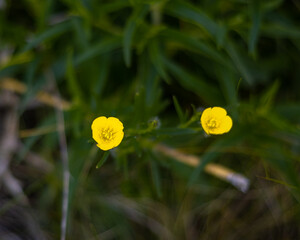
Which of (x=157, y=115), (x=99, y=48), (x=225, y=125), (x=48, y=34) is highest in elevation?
(x=48, y=34)

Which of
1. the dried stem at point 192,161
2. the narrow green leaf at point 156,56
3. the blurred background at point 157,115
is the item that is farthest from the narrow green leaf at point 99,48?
the dried stem at point 192,161

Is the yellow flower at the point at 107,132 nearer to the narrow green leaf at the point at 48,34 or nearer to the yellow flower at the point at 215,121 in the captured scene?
the yellow flower at the point at 215,121

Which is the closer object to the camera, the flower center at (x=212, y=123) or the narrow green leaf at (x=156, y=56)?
→ the flower center at (x=212, y=123)

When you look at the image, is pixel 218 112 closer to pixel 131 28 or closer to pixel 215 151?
pixel 215 151

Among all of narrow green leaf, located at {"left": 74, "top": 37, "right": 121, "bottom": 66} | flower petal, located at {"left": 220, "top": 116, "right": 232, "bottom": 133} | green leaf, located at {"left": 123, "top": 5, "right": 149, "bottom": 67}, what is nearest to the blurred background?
narrow green leaf, located at {"left": 74, "top": 37, "right": 121, "bottom": 66}

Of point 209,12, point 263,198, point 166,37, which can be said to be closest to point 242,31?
point 209,12

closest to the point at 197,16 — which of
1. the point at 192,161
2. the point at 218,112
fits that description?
the point at 218,112

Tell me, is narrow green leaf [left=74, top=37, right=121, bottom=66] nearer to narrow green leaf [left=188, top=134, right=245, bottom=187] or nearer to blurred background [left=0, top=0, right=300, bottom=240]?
blurred background [left=0, top=0, right=300, bottom=240]
